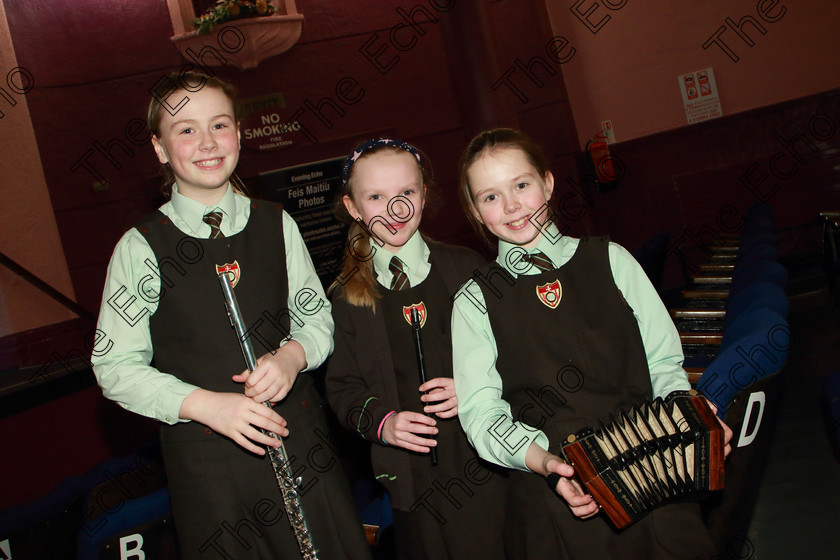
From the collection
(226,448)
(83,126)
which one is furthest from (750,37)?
(226,448)

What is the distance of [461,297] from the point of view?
1438mm

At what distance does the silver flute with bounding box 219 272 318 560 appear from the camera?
1.29 metres

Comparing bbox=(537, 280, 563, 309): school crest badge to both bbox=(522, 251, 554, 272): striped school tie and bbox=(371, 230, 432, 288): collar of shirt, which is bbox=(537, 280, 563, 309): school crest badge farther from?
bbox=(371, 230, 432, 288): collar of shirt

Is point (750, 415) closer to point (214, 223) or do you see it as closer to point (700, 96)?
point (214, 223)

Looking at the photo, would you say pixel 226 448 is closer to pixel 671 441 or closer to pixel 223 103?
pixel 223 103

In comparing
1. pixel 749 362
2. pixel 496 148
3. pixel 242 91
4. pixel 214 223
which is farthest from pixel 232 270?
pixel 242 91

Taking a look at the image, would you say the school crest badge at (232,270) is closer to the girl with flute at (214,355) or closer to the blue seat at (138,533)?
the girl with flute at (214,355)

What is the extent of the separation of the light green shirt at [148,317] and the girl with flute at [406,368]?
0.45 feet

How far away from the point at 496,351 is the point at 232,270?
58cm

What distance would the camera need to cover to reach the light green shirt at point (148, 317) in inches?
50.4

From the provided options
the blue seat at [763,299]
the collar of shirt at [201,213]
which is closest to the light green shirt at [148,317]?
the collar of shirt at [201,213]

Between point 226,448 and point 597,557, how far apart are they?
76 cm

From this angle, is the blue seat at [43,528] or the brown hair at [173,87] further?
the blue seat at [43,528]

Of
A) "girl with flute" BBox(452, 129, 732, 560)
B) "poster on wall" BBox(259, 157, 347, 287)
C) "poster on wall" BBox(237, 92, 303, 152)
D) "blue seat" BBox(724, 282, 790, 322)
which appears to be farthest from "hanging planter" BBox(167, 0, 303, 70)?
"girl with flute" BBox(452, 129, 732, 560)
